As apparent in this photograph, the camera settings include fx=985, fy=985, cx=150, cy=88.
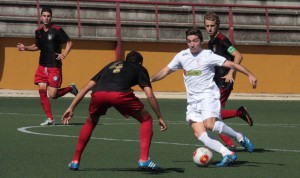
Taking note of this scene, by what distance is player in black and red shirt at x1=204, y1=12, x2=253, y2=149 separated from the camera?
1350cm

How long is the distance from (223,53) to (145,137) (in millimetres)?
3236

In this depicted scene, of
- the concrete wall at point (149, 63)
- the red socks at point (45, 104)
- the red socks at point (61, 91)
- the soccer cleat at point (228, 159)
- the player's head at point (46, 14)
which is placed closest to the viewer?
the soccer cleat at point (228, 159)

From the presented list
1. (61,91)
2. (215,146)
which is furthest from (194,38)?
(61,91)

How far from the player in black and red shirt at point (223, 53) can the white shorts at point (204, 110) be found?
Answer: 3.75 feet

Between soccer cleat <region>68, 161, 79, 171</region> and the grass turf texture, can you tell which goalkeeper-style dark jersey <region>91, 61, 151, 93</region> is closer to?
soccer cleat <region>68, 161, 79, 171</region>

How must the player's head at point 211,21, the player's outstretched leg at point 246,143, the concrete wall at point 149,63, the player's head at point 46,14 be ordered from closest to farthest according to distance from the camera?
1. the player's outstretched leg at point 246,143
2. the player's head at point 211,21
3. the player's head at point 46,14
4. the concrete wall at point 149,63

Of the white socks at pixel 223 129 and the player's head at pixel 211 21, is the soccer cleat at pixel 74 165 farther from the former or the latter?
the player's head at pixel 211 21

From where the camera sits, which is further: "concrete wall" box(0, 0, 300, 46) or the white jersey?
"concrete wall" box(0, 0, 300, 46)

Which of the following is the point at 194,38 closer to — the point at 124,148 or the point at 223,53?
the point at 223,53

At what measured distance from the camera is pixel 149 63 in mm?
29812

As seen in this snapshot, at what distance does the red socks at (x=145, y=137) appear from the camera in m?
11.3

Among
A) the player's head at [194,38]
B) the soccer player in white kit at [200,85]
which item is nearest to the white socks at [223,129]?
the soccer player in white kit at [200,85]

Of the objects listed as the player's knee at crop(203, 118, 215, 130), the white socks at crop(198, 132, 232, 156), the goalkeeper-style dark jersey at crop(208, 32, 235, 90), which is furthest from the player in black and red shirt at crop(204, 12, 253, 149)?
the white socks at crop(198, 132, 232, 156)

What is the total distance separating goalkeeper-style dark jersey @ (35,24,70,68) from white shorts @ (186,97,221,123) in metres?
6.70
